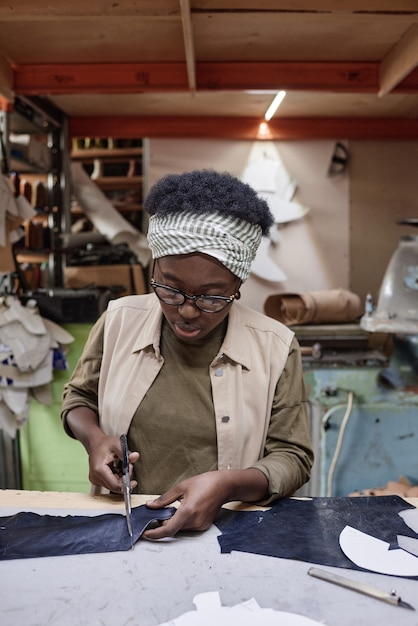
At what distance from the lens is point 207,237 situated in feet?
4.38

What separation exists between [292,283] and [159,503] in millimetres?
3093

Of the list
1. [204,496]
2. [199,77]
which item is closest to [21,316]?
[199,77]

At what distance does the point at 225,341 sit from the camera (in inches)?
60.4

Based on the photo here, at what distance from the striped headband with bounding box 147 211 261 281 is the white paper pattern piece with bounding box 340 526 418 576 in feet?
2.22

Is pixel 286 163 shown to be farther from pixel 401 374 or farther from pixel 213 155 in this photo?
pixel 401 374

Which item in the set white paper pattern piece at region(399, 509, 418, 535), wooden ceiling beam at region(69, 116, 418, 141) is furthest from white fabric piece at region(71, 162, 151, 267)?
white paper pattern piece at region(399, 509, 418, 535)

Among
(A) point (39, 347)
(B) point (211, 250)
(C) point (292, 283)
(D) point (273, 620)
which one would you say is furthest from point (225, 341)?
(C) point (292, 283)

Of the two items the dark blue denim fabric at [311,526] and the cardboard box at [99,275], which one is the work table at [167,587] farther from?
the cardboard box at [99,275]

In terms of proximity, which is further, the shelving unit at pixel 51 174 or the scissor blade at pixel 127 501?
the shelving unit at pixel 51 174

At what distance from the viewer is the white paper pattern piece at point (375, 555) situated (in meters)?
1.08

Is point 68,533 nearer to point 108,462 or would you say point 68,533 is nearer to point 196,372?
point 108,462

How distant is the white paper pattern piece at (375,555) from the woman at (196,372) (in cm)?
23

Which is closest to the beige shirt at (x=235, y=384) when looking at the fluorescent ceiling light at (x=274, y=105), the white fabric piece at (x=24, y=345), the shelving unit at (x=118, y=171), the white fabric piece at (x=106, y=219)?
the white fabric piece at (x=24, y=345)

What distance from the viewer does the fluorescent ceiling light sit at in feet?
11.3
